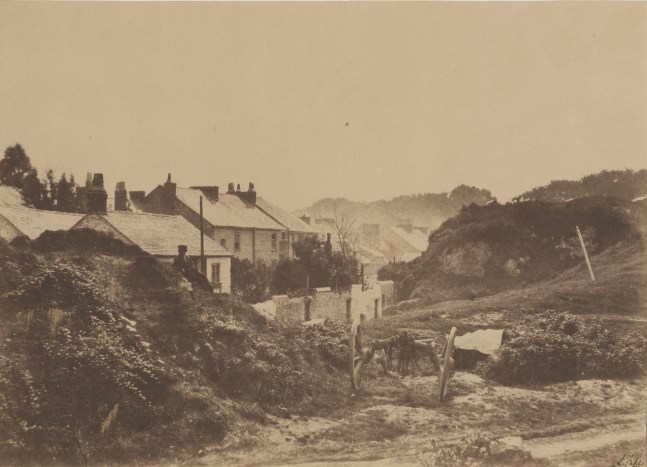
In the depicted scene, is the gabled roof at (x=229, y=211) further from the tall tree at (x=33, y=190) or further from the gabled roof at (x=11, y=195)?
the gabled roof at (x=11, y=195)

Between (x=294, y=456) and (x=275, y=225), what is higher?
(x=275, y=225)

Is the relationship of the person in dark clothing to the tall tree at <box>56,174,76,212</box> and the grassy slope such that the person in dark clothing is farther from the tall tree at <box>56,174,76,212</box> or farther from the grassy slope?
the tall tree at <box>56,174,76,212</box>

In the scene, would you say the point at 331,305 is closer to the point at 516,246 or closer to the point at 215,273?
the point at 215,273

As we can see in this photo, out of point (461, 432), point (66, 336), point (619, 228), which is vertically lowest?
point (461, 432)

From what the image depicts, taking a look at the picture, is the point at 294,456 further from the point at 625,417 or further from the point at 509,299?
the point at 509,299

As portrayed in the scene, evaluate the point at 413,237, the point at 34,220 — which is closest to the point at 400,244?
the point at 413,237

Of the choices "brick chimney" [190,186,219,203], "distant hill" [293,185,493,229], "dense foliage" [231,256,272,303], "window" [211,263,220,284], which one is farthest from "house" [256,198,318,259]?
"distant hill" [293,185,493,229]

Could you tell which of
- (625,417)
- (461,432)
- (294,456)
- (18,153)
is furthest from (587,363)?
(18,153)
